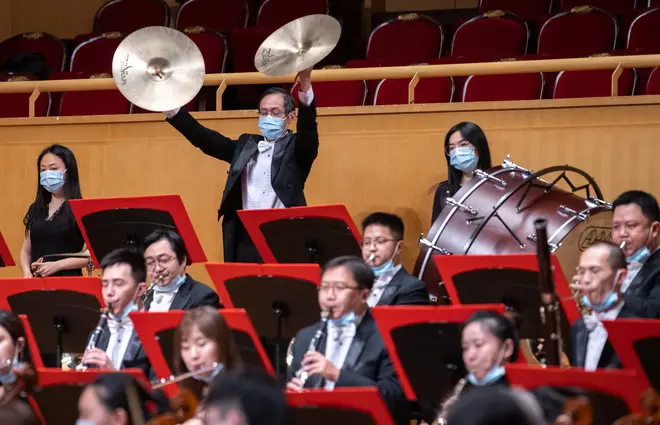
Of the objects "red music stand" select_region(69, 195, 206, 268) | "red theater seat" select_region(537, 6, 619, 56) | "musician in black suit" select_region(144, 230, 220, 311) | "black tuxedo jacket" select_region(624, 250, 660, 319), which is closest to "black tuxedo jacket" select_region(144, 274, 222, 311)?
"musician in black suit" select_region(144, 230, 220, 311)

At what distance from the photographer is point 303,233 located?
4.69 m

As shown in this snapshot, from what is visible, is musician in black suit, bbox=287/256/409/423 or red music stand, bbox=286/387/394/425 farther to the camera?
musician in black suit, bbox=287/256/409/423

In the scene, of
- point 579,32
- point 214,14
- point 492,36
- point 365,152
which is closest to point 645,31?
point 579,32

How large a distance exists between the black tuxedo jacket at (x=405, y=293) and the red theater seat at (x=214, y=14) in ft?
10.4

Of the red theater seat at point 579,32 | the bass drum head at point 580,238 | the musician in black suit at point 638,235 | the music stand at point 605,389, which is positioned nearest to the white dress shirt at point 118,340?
the bass drum head at point 580,238

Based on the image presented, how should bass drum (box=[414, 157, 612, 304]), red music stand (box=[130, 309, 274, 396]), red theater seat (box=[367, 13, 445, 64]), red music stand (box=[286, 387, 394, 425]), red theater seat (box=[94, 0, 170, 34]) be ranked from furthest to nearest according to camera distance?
1. red theater seat (box=[94, 0, 170, 34])
2. red theater seat (box=[367, 13, 445, 64])
3. bass drum (box=[414, 157, 612, 304])
4. red music stand (box=[130, 309, 274, 396])
5. red music stand (box=[286, 387, 394, 425])

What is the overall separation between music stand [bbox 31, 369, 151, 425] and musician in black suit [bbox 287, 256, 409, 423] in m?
0.66

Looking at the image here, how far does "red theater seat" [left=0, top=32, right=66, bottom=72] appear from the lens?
7.34 metres

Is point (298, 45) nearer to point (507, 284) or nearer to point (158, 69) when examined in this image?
point (158, 69)

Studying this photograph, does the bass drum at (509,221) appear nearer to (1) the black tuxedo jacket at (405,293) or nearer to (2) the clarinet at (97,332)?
(1) the black tuxedo jacket at (405,293)

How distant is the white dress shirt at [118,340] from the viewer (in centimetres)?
446

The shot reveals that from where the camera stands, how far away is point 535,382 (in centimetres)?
323

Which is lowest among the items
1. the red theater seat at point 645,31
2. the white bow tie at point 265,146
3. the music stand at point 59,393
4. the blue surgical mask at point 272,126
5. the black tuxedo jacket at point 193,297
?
the music stand at point 59,393

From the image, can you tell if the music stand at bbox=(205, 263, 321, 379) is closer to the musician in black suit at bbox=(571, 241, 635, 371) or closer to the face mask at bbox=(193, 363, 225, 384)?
the face mask at bbox=(193, 363, 225, 384)
